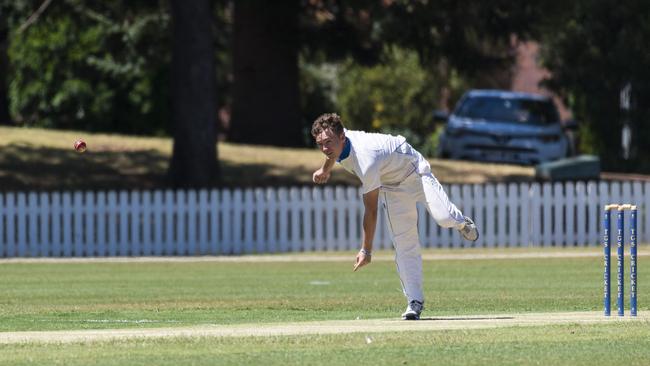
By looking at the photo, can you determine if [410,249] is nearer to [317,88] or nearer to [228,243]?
[228,243]

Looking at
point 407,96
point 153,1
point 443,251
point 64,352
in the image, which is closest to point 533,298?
point 64,352

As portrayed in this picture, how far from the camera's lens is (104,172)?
1225 inches

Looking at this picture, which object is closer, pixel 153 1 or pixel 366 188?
pixel 366 188

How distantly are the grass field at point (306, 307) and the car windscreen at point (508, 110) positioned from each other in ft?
29.4

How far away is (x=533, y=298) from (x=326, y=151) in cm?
489

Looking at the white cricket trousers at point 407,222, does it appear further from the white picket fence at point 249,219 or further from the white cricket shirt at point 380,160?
the white picket fence at point 249,219

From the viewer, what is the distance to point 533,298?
55.6 ft

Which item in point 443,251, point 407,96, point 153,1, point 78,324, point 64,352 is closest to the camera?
point 64,352

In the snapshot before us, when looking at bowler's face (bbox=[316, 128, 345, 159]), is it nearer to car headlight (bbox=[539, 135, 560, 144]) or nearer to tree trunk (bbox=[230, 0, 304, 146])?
tree trunk (bbox=[230, 0, 304, 146])

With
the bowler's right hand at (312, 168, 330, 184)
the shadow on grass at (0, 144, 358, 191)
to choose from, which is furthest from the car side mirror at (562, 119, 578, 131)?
the bowler's right hand at (312, 168, 330, 184)

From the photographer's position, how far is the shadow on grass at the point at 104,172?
30094 millimetres

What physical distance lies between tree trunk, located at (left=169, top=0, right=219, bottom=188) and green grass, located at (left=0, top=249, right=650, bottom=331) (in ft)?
15.7

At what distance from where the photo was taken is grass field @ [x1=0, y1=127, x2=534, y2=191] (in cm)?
3038

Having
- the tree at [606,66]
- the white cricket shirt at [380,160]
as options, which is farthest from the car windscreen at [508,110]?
the white cricket shirt at [380,160]
